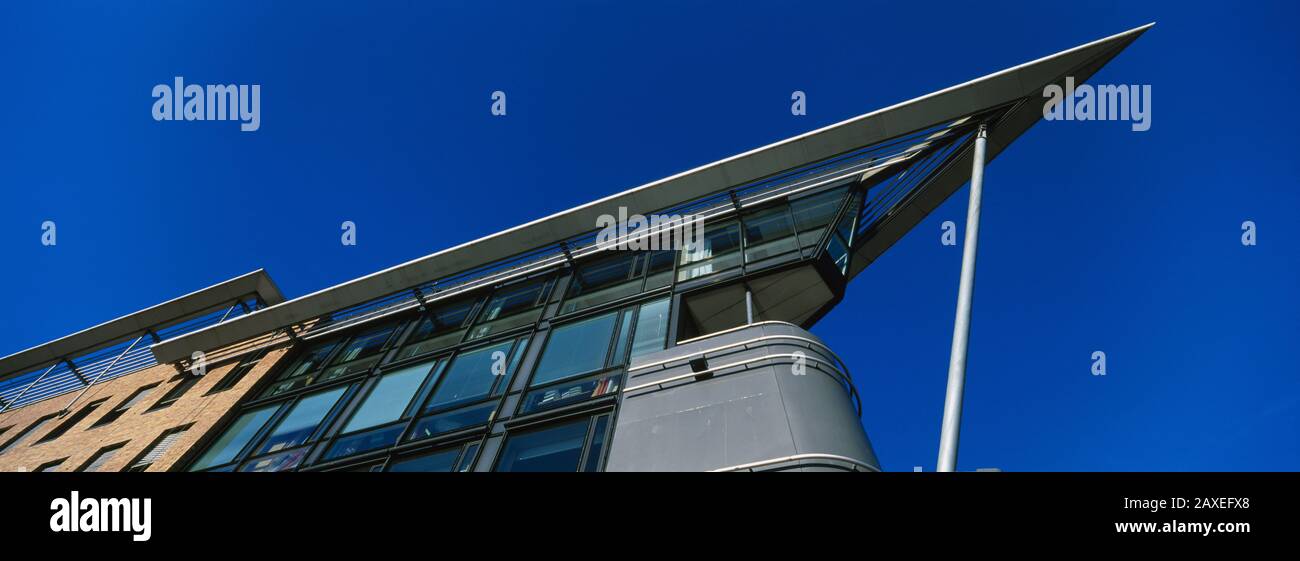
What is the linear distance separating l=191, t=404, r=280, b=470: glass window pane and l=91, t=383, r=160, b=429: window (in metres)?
6.61

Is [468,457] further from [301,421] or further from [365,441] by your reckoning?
[301,421]

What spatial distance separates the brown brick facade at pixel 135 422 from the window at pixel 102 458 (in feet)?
0.30

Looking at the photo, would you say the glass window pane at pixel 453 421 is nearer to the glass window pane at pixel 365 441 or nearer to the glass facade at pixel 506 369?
the glass facade at pixel 506 369

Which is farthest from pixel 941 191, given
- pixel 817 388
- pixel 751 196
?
pixel 817 388

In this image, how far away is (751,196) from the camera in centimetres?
1767

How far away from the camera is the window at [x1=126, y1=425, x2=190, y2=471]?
16.9 m

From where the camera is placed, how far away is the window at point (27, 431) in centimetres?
2281

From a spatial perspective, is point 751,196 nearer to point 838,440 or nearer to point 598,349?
point 598,349

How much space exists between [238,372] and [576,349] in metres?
12.5

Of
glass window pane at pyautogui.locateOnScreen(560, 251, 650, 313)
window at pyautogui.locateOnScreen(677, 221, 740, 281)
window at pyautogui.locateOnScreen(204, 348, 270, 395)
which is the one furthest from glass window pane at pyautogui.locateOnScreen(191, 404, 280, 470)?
window at pyautogui.locateOnScreen(677, 221, 740, 281)

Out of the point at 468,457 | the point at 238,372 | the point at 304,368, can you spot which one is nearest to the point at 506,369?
the point at 468,457

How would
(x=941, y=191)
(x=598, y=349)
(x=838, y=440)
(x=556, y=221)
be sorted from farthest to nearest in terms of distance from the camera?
(x=556, y=221), (x=941, y=191), (x=598, y=349), (x=838, y=440)

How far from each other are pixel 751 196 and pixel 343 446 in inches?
423

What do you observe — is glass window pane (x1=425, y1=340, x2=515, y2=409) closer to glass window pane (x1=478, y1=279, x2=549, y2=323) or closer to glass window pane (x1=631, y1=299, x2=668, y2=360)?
glass window pane (x1=478, y1=279, x2=549, y2=323)
